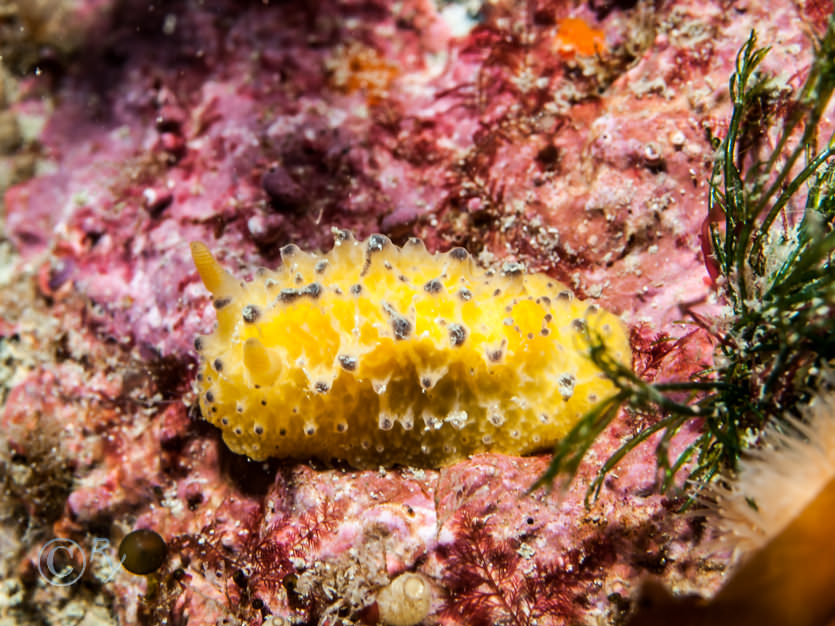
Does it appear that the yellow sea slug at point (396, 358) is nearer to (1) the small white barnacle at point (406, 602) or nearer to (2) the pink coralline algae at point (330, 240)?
(2) the pink coralline algae at point (330, 240)

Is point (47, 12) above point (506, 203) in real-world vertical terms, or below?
below

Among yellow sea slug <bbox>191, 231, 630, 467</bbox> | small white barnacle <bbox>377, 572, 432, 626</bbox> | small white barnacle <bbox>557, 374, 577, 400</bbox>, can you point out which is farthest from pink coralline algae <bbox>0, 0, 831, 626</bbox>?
small white barnacle <bbox>557, 374, 577, 400</bbox>

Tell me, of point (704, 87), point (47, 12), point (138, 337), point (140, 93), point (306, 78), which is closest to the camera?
point (704, 87)

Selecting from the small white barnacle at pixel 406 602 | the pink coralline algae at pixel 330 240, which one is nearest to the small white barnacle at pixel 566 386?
the pink coralline algae at pixel 330 240

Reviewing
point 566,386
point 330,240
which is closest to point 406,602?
point 566,386

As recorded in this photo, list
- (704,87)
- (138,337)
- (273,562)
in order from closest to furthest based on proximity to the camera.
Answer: (273,562)
(704,87)
(138,337)

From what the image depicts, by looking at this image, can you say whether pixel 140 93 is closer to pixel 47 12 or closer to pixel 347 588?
pixel 47 12

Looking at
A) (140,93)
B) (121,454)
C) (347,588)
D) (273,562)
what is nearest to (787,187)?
(347,588)
